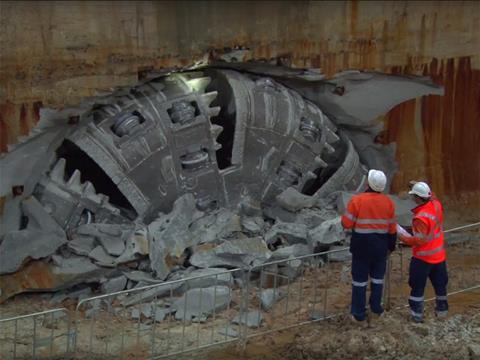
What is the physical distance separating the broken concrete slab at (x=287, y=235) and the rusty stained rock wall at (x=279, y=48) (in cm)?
161

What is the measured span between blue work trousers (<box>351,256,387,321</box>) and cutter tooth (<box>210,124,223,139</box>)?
2.10m

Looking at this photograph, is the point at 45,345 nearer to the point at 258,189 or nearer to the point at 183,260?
the point at 183,260

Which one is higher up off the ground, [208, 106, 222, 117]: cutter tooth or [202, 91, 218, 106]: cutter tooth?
[202, 91, 218, 106]: cutter tooth

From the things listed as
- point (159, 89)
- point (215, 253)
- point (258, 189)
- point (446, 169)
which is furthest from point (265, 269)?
point (446, 169)

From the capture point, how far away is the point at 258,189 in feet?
30.9

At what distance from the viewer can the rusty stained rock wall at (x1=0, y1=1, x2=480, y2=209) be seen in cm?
830

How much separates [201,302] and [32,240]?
5.23 ft

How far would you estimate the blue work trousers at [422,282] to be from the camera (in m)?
7.61

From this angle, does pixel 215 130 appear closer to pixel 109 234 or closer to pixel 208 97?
pixel 208 97

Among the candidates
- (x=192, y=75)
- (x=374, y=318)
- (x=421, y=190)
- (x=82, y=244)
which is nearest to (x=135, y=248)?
(x=82, y=244)

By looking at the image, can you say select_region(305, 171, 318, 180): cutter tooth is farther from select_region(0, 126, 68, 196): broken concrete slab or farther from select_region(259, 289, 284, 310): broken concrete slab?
select_region(0, 126, 68, 196): broken concrete slab

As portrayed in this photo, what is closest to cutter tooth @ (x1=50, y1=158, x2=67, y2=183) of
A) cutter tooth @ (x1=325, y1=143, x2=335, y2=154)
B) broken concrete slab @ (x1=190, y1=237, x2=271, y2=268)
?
broken concrete slab @ (x1=190, y1=237, x2=271, y2=268)

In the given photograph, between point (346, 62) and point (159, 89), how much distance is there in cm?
194

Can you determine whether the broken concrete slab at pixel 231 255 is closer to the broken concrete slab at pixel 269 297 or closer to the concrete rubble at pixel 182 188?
the concrete rubble at pixel 182 188
